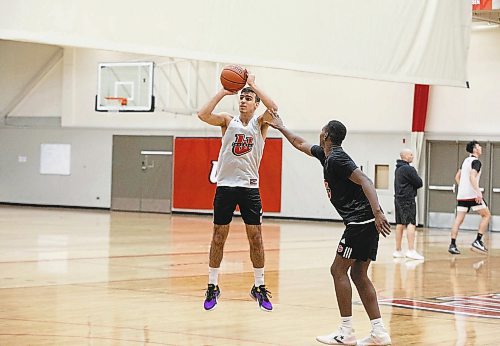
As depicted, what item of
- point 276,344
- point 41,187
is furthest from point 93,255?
point 41,187

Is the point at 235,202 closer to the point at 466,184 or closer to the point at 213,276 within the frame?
the point at 213,276

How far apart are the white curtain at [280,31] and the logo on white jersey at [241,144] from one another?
228 cm

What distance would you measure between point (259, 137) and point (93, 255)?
7324 mm

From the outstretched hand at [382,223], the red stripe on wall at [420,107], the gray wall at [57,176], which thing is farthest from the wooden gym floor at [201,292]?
the gray wall at [57,176]

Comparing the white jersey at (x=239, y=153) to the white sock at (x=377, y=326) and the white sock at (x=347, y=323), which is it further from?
the white sock at (x=377, y=326)

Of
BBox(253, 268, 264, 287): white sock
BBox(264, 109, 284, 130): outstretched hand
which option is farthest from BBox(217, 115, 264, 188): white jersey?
BBox(253, 268, 264, 287): white sock

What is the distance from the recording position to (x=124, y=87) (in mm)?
30703

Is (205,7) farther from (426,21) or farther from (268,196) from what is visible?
(268,196)

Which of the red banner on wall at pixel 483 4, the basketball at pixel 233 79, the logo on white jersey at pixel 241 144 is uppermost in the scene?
the red banner on wall at pixel 483 4

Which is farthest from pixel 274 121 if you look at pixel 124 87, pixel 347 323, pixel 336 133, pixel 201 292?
pixel 124 87

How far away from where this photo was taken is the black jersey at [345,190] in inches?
314

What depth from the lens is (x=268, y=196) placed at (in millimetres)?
30281

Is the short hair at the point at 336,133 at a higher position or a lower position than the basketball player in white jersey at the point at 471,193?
higher

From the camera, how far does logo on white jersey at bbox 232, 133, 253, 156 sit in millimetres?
9625
